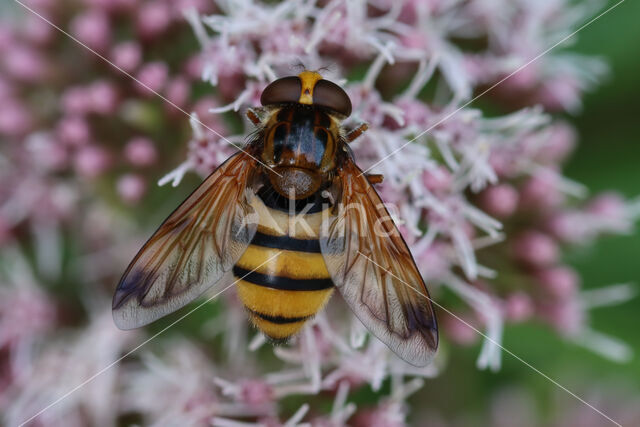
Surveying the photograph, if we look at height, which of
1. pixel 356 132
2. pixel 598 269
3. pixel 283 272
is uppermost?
pixel 356 132

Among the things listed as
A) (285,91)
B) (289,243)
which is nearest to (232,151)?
(285,91)

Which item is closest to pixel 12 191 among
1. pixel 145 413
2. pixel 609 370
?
pixel 145 413

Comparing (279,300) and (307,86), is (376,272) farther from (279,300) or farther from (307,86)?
(307,86)

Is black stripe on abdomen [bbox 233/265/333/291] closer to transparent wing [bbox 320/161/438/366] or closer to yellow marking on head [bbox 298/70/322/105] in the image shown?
transparent wing [bbox 320/161/438/366]

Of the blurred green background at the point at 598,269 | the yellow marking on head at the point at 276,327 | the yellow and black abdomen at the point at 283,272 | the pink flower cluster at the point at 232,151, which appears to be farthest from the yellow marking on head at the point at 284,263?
the blurred green background at the point at 598,269

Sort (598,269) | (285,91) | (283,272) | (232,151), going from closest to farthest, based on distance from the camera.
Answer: (283,272)
(285,91)
(232,151)
(598,269)

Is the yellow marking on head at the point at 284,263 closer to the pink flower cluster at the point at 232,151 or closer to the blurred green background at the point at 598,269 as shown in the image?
the pink flower cluster at the point at 232,151

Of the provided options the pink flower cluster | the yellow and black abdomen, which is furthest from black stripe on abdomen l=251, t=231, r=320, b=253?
the pink flower cluster

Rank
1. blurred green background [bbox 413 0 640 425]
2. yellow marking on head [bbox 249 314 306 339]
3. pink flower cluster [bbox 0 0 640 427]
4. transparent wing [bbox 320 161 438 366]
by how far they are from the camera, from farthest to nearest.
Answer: blurred green background [bbox 413 0 640 425], pink flower cluster [bbox 0 0 640 427], yellow marking on head [bbox 249 314 306 339], transparent wing [bbox 320 161 438 366]
